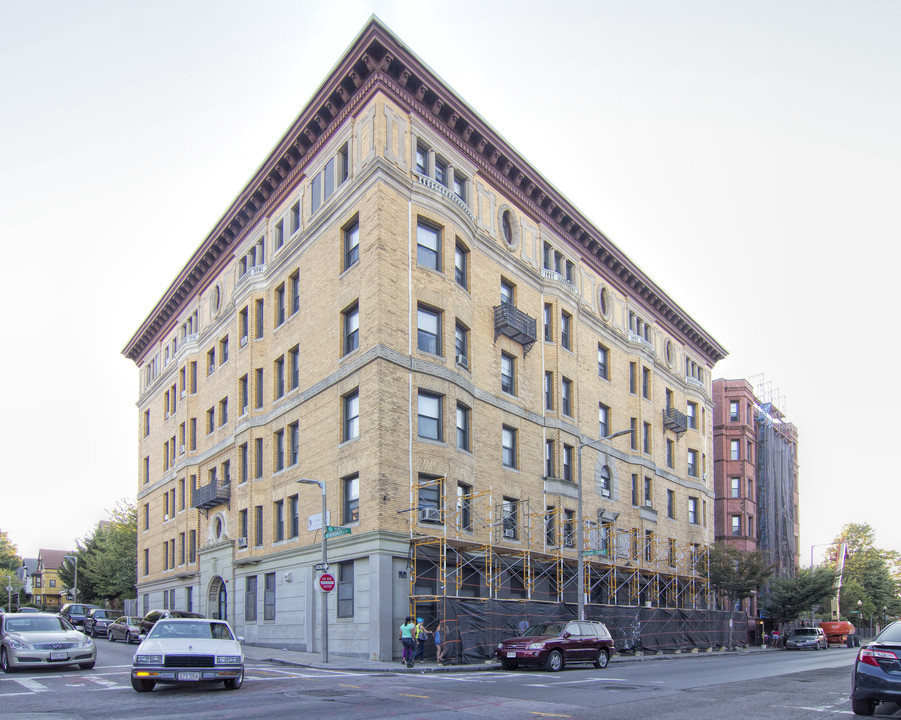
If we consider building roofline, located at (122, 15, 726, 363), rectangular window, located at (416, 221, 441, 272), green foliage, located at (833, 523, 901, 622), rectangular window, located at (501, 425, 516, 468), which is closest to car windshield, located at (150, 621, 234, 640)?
rectangular window, located at (416, 221, 441, 272)

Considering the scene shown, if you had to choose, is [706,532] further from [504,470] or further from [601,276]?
[504,470]

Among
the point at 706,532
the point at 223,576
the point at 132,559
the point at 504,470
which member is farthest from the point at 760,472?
the point at 132,559

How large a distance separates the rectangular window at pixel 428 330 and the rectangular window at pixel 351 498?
5.31 m

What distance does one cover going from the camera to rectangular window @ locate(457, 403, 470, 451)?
31.0 m

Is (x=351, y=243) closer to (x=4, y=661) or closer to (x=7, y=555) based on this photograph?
(x=4, y=661)

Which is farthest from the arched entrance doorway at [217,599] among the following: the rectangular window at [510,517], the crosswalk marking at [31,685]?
the crosswalk marking at [31,685]

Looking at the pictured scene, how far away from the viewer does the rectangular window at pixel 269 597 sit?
3341cm

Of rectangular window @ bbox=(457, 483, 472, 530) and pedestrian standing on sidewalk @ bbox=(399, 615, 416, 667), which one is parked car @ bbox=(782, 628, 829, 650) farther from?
pedestrian standing on sidewalk @ bbox=(399, 615, 416, 667)

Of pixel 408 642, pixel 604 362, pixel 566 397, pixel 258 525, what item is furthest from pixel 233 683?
pixel 604 362

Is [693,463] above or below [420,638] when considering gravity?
above

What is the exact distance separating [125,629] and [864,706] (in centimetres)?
3511

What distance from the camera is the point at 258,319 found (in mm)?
38188

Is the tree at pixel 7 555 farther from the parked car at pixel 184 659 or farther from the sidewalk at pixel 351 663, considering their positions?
the parked car at pixel 184 659

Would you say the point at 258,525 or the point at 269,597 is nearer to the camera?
the point at 269,597
